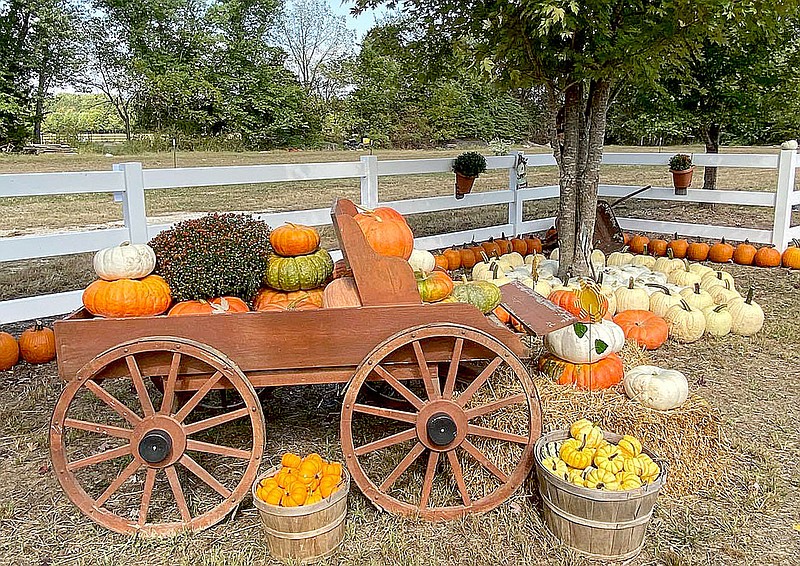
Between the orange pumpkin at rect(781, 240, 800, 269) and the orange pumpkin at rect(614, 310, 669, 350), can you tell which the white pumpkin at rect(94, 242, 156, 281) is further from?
the orange pumpkin at rect(781, 240, 800, 269)

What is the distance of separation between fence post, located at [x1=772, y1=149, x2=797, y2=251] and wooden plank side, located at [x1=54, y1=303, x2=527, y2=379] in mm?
6627

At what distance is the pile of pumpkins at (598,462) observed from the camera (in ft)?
8.27

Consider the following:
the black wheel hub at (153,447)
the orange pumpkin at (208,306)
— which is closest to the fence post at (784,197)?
the orange pumpkin at (208,306)

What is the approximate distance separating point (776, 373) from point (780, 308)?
180cm

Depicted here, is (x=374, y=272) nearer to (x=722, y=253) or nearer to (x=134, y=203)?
(x=134, y=203)

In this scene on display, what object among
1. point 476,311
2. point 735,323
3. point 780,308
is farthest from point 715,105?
point 476,311

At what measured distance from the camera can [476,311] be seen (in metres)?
2.73

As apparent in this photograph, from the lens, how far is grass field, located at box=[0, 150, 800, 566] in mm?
2619

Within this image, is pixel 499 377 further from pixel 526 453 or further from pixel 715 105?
pixel 715 105

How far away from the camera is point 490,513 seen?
2.83 metres

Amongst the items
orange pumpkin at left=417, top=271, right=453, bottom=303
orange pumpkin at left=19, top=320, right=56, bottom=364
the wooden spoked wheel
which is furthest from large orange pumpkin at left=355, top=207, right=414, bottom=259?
orange pumpkin at left=19, top=320, right=56, bottom=364

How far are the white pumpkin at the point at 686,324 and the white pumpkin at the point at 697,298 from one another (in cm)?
21

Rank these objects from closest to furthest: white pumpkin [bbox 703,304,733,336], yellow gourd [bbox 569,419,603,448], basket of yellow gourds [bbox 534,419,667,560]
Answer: basket of yellow gourds [bbox 534,419,667,560]
yellow gourd [bbox 569,419,603,448]
white pumpkin [bbox 703,304,733,336]

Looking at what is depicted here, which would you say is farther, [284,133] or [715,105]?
[284,133]
